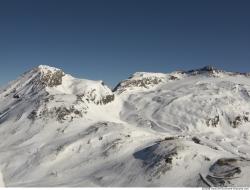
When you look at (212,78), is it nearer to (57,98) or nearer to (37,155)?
(57,98)

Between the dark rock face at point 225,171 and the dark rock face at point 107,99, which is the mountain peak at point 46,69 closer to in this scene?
the dark rock face at point 107,99

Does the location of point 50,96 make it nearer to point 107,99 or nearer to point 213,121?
point 107,99

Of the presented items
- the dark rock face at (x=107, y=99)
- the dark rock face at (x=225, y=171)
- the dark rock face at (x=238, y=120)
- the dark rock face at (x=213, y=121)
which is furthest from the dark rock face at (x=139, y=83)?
the dark rock face at (x=225, y=171)

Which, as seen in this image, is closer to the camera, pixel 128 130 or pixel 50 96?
pixel 128 130

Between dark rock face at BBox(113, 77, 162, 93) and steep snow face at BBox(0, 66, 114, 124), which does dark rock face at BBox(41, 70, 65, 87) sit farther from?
dark rock face at BBox(113, 77, 162, 93)

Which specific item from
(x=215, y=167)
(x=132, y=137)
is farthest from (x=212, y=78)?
(x=215, y=167)

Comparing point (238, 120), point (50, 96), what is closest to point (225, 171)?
point (50, 96)
